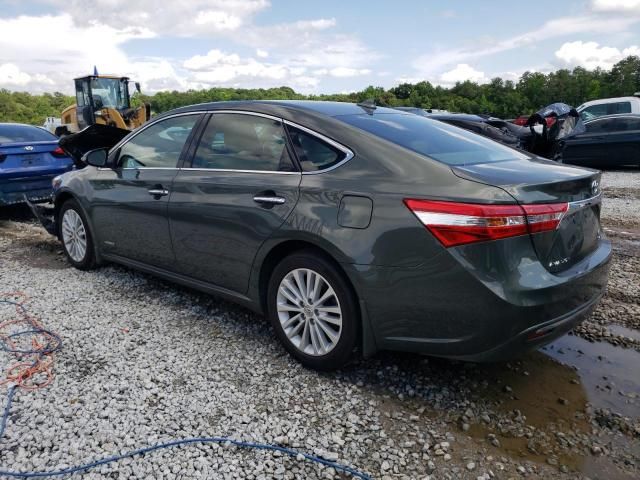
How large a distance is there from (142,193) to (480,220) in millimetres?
2830

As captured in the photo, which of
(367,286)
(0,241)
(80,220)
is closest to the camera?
(367,286)

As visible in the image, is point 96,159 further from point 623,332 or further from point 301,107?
point 623,332

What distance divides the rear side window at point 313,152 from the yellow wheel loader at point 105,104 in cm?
1747

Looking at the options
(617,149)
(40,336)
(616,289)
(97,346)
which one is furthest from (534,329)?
(617,149)

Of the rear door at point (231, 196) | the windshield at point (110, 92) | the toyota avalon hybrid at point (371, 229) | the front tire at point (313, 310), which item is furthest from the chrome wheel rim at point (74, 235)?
the windshield at point (110, 92)

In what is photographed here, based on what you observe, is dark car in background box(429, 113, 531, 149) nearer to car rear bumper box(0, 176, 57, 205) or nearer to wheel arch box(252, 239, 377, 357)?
wheel arch box(252, 239, 377, 357)

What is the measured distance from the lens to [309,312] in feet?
10.2

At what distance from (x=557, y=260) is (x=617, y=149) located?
11876 millimetres

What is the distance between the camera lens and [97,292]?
15.0 ft

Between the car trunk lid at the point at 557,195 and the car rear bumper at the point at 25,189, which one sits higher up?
the car trunk lid at the point at 557,195

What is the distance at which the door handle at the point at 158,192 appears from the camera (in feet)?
13.0

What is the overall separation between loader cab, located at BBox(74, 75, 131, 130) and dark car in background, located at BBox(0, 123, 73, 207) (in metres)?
12.3

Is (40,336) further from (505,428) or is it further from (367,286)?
(505,428)

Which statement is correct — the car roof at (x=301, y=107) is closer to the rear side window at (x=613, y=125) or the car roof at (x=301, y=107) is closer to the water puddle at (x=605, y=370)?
the water puddle at (x=605, y=370)
